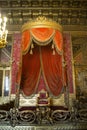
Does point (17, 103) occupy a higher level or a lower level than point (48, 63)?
lower

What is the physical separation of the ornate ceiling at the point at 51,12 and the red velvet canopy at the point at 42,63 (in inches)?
48.6

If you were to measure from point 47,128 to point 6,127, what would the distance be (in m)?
0.87

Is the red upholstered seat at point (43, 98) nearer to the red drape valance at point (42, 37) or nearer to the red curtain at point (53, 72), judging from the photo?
the red curtain at point (53, 72)

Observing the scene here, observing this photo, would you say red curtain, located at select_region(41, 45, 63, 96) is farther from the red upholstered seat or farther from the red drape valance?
the red drape valance

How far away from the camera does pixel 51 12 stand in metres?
8.10

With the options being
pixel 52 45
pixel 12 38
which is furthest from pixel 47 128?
pixel 12 38

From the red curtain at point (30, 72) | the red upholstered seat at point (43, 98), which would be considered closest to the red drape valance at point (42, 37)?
the red curtain at point (30, 72)

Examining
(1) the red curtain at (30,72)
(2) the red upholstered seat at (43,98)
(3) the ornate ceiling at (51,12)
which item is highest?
(3) the ornate ceiling at (51,12)

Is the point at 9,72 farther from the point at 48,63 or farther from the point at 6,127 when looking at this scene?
the point at 6,127

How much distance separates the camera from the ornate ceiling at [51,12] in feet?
26.2

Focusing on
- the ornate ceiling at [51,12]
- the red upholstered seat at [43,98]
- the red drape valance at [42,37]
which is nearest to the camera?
the red upholstered seat at [43,98]

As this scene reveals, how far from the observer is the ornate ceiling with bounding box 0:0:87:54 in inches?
315

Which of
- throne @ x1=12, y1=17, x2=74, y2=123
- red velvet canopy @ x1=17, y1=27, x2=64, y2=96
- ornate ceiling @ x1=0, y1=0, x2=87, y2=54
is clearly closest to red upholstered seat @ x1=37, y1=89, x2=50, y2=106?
throne @ x1=12, y1=17, x2=74, y2=123

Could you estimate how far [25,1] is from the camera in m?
8.01
